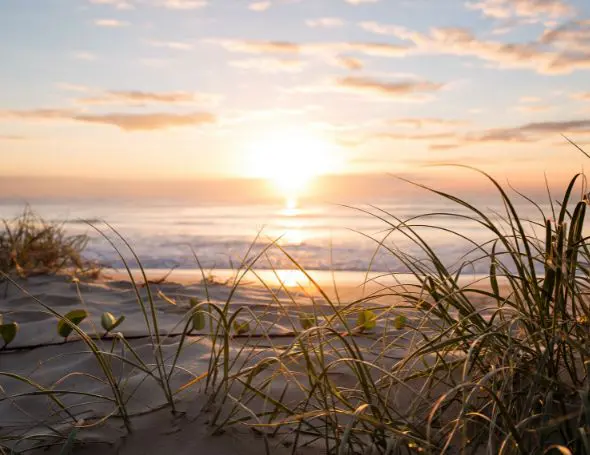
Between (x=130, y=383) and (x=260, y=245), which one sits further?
(x=260, y=245)

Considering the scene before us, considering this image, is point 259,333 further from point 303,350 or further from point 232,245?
point 232,245

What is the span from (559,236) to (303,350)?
0.64 metres

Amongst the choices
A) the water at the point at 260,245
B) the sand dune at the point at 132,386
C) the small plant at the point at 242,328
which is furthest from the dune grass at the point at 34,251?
the small plant at the point at 242,328

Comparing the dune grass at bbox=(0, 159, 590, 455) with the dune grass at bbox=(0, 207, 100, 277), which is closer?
the dune grass at bbox=(0, 159, 590, 455)

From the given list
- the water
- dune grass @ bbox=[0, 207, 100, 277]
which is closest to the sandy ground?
dune grass @ bbox=[0, 207, 100, 277]

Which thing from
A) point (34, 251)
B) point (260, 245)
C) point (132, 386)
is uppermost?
point (34, 251)

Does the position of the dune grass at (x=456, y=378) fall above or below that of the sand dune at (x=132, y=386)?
above

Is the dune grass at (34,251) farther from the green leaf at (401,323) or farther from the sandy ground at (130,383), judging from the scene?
the green leaf at (401,323)

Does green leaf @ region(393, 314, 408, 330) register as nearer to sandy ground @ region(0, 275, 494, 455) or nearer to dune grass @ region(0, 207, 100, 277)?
sandy ground @ region(0, 275, 494, 455)

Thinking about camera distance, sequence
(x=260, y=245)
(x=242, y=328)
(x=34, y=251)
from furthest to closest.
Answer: (x=260, y=245) < (x=34, y=251) < (x=242, y=328)

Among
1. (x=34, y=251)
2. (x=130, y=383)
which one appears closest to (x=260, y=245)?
(x=34, y=251)

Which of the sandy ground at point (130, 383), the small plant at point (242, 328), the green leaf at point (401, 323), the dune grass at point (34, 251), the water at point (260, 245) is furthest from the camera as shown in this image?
Result: the water at point (260, 245)

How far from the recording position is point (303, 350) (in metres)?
1.44

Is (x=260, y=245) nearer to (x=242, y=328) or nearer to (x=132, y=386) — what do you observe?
(x=242, y=328)
